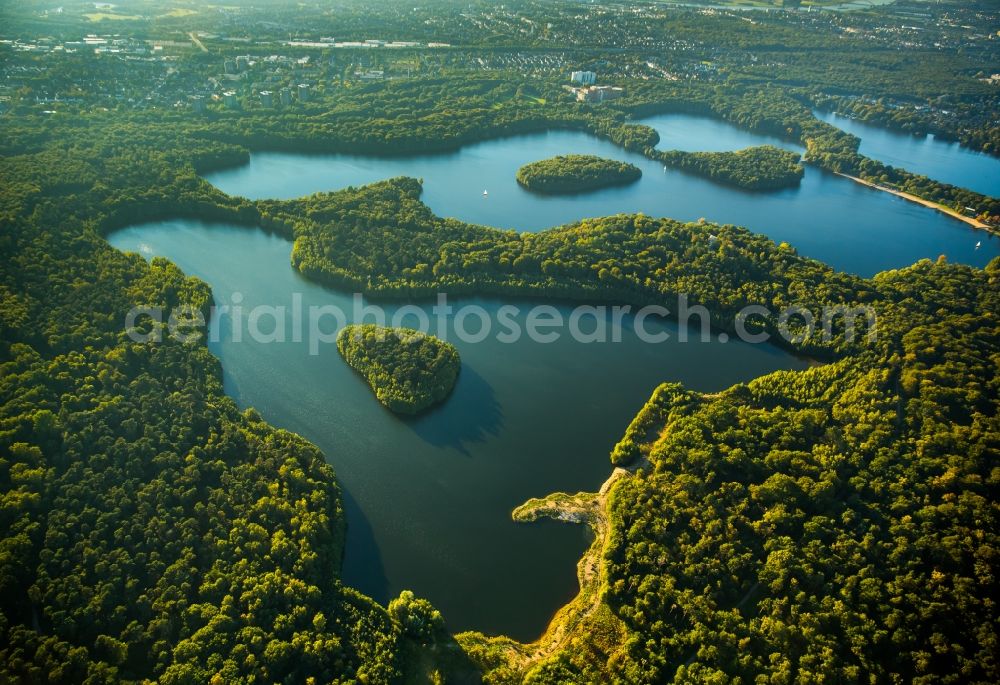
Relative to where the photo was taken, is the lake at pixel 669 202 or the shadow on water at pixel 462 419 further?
the lake at pixel 669 202

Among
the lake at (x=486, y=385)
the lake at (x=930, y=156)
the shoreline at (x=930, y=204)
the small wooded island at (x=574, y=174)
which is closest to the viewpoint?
the lake at (x=486, y=385)

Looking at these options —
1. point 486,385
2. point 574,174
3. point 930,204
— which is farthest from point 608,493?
point 930,204

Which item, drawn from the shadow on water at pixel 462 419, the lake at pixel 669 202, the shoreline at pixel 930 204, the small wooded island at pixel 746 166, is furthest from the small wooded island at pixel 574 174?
the shadow on water at pixel 462 419

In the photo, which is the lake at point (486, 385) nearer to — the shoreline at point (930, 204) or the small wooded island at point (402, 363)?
the small wooded island at point (402, 363)

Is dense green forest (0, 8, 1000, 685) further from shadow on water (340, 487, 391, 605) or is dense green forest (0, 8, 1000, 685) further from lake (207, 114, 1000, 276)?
lake (207, 114, 1000, 276)

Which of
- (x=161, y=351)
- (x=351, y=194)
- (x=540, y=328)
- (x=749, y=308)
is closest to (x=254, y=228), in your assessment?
(x=351, y=194)

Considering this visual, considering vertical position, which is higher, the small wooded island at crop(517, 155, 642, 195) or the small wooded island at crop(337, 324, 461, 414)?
the small wooded island at crop(517, 155, 642, 195)

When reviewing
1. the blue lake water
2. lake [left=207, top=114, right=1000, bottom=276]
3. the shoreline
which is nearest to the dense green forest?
the blue lake water

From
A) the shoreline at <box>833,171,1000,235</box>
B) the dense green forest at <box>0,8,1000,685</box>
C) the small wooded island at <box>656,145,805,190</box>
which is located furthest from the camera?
the small wooded island at <box>656,145,805,190</box>
